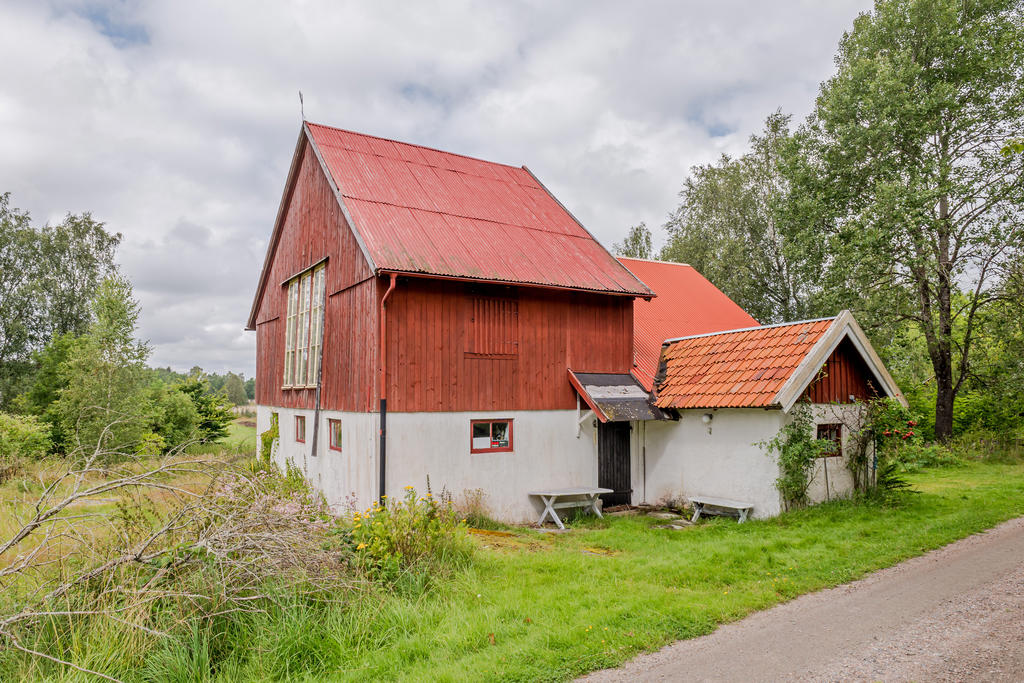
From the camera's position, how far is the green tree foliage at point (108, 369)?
22.8m

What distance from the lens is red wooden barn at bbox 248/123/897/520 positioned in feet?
39.2

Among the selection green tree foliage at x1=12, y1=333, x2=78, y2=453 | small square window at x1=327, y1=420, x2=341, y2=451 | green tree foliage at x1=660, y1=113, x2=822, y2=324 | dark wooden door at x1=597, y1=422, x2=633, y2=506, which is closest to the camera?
small square window at x1=327, y1=420, x2=341, y2=451

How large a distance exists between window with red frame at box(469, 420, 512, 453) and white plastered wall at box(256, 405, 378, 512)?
79.7 inches

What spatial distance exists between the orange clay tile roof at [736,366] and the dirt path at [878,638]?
164 inches

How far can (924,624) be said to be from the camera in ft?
21.0

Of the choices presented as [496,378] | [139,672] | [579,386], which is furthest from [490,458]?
[139,672]

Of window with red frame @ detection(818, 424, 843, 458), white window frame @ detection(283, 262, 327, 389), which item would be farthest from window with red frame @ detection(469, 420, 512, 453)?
window with red frame @ detection(818, 424, 843, 458)

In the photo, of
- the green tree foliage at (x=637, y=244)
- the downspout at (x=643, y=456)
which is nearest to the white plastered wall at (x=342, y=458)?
the downspout at (x=643, y=456)

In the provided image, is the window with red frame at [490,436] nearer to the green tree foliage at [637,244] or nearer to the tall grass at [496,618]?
the tall grass at [496,618]

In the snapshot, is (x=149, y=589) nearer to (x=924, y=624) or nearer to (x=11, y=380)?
(x=924, y=624)

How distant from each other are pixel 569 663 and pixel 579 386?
8.28m

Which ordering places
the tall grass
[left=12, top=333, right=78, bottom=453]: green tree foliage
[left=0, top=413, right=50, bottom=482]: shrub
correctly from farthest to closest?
[left=12, top=333, right=78, bottom=453]: green tree foliage
[left=0, top=413, right=50, bottom=482]: shrub
the tall grass

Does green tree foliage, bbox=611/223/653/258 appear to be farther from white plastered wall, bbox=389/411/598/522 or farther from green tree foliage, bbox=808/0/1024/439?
white plastered wall, bbox=389/411/598/522

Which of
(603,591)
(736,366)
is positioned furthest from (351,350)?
(736,366)
